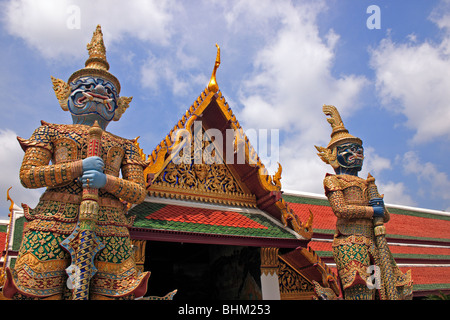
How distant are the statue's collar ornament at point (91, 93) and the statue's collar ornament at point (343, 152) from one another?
3.75 m

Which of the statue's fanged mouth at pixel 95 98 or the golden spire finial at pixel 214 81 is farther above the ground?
the golden spire finial at pixel 214 81

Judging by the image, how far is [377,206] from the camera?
225 inches

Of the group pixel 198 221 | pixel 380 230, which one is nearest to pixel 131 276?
pixel 198 221

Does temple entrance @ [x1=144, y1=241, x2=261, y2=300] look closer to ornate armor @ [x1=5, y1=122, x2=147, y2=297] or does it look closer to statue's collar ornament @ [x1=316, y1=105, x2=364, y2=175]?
statue's collar ornament @ [x1=316, y1=105, x2=364, y2=175]

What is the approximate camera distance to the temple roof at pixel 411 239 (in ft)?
30.5

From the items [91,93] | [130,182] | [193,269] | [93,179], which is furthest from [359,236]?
[91,93]

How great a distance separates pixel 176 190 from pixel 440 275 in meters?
8.34

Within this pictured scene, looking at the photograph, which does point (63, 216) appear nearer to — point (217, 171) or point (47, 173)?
point (47, 173)

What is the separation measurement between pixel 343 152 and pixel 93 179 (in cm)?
428

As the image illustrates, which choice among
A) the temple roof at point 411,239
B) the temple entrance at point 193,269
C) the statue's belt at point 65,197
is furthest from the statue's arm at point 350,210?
the statue's belt at point 65,197

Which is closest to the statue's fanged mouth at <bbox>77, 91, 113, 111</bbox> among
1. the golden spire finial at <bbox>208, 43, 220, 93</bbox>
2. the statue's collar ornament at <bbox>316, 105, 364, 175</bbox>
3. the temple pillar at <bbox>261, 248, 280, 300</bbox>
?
the golden spire finial at <bbox>208, 43, 220, 93</bbox>

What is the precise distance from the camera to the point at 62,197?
12.5ft

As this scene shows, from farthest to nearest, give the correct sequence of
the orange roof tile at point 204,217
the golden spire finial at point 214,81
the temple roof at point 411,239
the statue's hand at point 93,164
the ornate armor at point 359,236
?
1. the temple roof at point 411,239
2. the golden spire finial at point 214,81
3. the ornate armor at point 359,236
4. the orange roof tile at point 204,217
5. the statue's hand at point 93,164

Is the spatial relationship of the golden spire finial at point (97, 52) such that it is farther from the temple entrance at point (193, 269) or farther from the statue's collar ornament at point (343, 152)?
the statue's collar ornament at point (343, 152)
